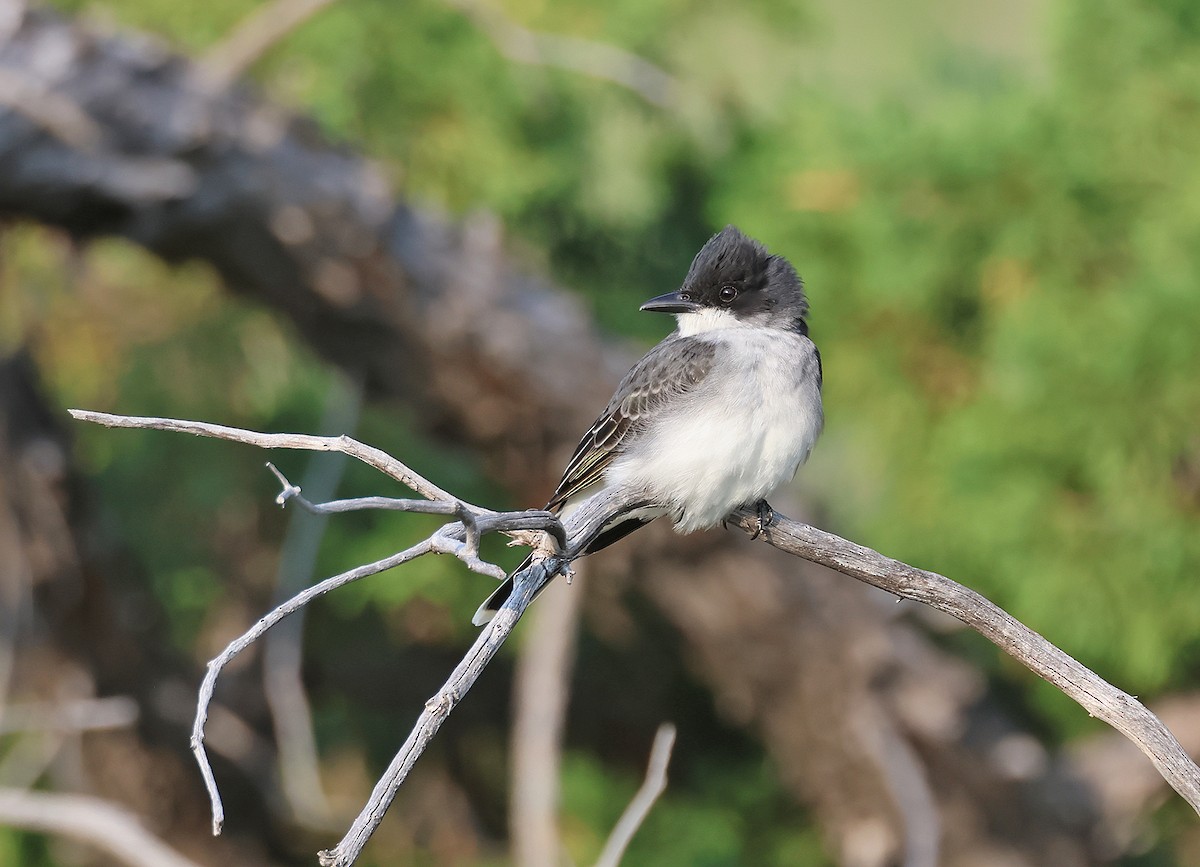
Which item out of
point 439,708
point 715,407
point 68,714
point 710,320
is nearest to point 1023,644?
point 439,708

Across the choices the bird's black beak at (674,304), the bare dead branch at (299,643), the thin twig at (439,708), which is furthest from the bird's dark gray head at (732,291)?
the bare dead branch at (299,643)

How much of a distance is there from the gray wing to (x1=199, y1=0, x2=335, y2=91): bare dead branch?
8.06 feet

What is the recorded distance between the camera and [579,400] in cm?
489

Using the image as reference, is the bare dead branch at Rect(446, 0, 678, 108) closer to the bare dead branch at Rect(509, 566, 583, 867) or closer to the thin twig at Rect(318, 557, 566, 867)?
the bare dead branch at Rect(509, 566, 583, 867)

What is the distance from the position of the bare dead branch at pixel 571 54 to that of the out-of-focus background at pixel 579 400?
0.08 ft

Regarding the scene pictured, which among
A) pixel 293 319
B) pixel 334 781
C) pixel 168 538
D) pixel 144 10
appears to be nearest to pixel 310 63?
pixel 144 10

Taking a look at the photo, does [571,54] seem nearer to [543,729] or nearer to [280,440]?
[543,729]

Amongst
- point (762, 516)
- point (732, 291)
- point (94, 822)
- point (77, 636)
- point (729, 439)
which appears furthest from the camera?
point (77, 636)

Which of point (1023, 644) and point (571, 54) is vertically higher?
point (571, 54)

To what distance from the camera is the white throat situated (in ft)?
10.0

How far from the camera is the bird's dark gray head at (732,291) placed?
9.90 ft

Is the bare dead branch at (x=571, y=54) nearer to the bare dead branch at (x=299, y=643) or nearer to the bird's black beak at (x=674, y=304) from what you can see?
the bare dead branch at (x=299, y=643)

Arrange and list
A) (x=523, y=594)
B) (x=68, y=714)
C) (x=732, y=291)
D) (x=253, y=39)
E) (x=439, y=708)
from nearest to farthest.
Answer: (x=439, y=708) → (x=523, y=594) → (x=732, y=291) → (x=68, y=714) → (x=253, y=39)

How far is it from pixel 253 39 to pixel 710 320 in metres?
2.72
